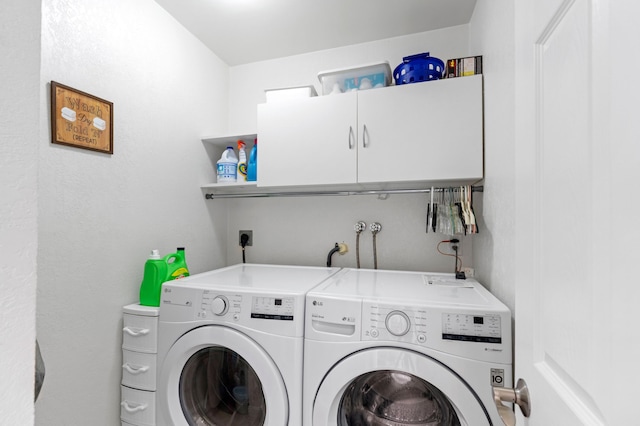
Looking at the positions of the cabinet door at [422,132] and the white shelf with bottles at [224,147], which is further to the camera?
the white shelf with bottles at [224,147]

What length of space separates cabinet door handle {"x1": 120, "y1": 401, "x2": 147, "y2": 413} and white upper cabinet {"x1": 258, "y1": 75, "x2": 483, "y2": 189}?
1.30 meters

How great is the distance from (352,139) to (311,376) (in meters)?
1.21

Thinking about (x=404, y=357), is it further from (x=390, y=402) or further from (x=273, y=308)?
(x=273, y=308)

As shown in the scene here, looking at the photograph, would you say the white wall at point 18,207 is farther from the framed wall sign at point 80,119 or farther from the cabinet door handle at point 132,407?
the cabinet door handle at point 132,407

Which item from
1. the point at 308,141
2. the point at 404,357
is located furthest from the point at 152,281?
the point at 404,357

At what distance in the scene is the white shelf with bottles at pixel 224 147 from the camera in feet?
6.37

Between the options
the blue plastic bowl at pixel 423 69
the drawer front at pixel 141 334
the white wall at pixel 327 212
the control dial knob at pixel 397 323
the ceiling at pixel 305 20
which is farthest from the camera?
the white wall at pixel 327 212

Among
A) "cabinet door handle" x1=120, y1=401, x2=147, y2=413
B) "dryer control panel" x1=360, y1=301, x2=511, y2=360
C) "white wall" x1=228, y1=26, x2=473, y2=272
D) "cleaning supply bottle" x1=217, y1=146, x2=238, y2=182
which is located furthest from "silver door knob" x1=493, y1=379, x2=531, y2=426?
"cleaning supply bottle" x1=217, y1=146, x2=238, y2=182

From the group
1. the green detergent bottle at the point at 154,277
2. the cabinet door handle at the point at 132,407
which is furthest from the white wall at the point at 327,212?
the cabinet door handle at the point at 132,407

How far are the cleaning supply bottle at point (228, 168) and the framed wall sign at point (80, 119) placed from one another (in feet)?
2.25

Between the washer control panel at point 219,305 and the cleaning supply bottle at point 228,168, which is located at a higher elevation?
the cleaning supply bottle at point 228,168

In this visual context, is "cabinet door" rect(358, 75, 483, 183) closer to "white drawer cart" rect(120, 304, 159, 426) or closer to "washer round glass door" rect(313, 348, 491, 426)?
"washer round glass door" rect(313, 348, 491, 426)

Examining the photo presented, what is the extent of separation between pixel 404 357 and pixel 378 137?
1102mm

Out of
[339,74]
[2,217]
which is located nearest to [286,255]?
[339,74]
